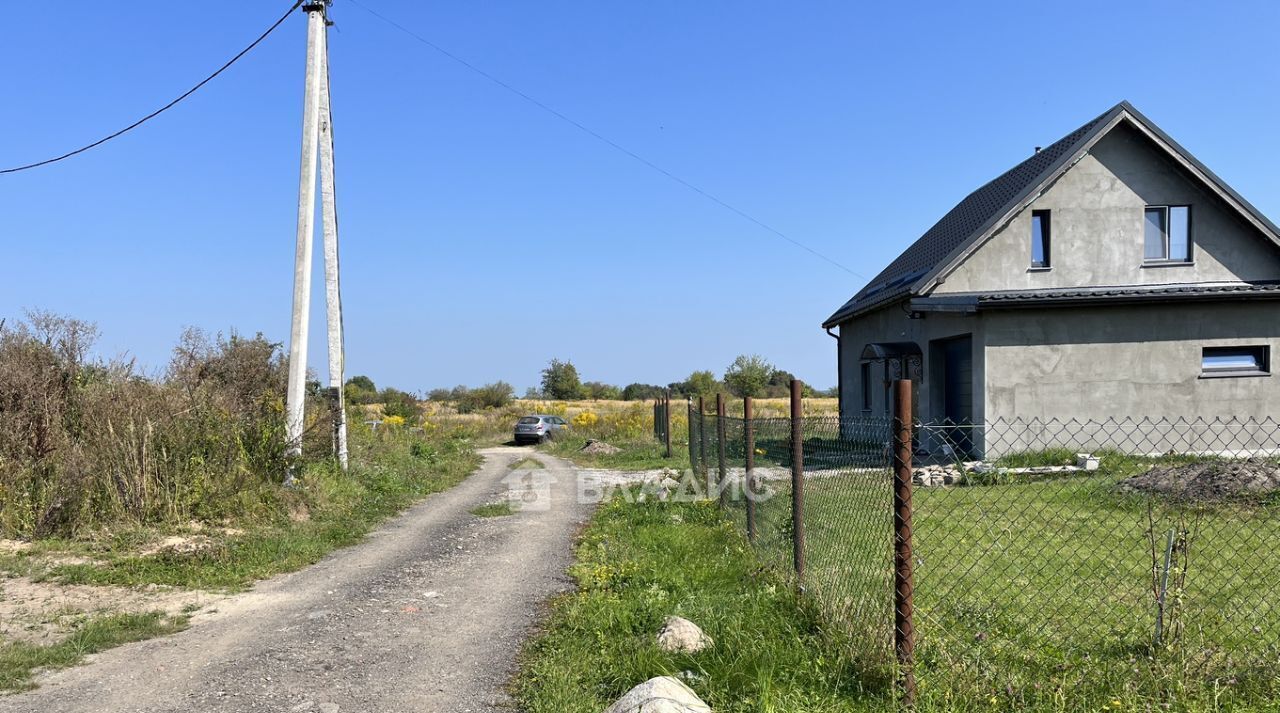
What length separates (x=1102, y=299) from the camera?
1611 centimetres

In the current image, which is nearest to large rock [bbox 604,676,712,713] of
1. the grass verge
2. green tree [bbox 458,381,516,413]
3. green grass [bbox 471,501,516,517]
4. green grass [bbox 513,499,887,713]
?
green grass [bbox 513,499,887,713]

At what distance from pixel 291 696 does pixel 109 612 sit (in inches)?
115

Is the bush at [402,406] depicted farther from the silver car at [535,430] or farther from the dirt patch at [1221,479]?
the dirt patch at [1221,479]

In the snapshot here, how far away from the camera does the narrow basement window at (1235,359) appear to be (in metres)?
16.7

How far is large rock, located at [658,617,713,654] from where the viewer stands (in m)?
5.29

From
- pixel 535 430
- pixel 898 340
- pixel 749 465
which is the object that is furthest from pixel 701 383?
pixel 749 465

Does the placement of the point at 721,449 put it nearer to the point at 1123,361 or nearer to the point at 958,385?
the point at 958,385

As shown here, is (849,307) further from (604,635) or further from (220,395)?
(604,635)

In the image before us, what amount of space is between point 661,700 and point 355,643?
291 cm

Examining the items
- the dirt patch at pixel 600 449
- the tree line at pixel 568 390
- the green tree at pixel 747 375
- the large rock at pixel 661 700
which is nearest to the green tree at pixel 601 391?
the tree line at pixel 568 390

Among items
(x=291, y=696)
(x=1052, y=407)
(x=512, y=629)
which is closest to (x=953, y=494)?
(x=1052, y=407)

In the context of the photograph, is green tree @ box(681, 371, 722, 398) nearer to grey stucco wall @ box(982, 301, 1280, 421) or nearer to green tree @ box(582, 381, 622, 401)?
green tree @ box(582, 381, 622, 401)

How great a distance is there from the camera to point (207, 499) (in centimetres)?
1072

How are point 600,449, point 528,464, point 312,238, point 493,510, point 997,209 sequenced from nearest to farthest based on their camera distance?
1. point 493,510
2. point 312,238
3. point 997,209
4. point 528,464
5. point 600,449
